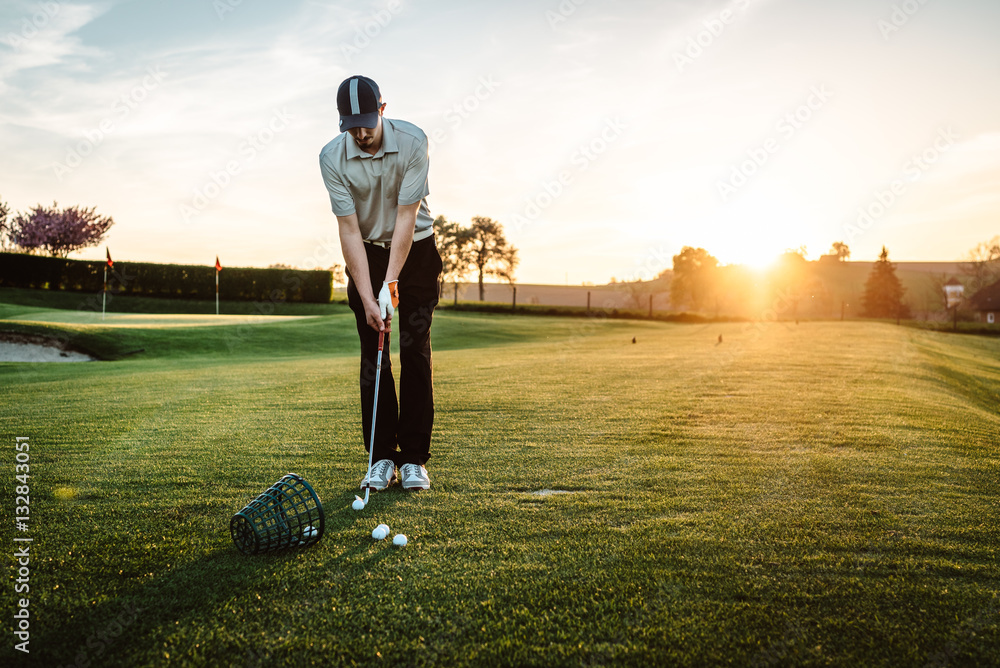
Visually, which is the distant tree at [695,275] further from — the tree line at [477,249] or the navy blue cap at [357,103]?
the navy blue cap at [357,103]

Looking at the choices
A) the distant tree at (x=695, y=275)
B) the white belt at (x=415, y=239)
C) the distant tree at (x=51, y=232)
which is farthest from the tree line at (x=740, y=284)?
the white belt at (x=415, y=239)

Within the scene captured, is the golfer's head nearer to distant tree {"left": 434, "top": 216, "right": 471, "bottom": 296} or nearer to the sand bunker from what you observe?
the sand bunker

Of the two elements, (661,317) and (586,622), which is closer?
(586,622)

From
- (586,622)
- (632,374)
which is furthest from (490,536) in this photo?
(632,374)

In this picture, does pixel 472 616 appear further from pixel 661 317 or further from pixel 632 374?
pixel 661 317

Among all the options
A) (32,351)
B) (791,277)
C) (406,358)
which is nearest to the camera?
(406,358)

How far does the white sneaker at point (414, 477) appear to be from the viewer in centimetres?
360

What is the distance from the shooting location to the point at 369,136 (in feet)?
11.5

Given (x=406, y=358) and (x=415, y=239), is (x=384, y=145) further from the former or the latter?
(x=406, y=358)

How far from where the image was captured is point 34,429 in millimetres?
5152

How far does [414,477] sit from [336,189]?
1.87m

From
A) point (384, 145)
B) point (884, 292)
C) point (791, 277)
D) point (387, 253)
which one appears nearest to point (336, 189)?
point (384, 145)

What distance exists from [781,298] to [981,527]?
77999mm

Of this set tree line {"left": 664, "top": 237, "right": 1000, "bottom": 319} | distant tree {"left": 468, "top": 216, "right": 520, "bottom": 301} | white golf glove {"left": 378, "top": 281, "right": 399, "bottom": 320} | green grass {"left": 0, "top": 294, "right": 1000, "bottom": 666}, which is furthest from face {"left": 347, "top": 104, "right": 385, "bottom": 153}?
tree line {"left": 664, "top": 237, "right": 1000, "bottom": 319}
